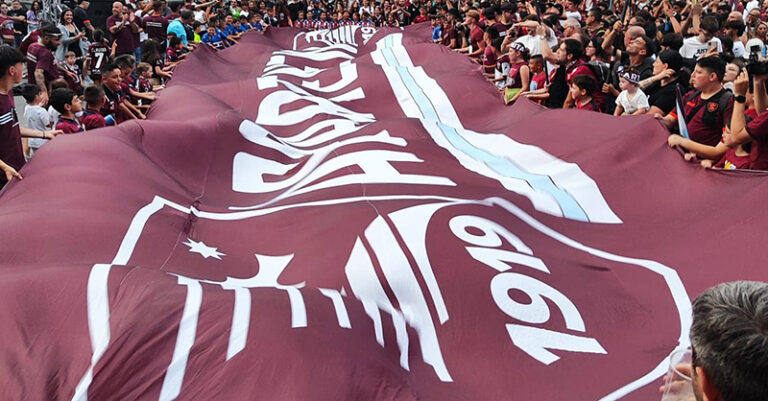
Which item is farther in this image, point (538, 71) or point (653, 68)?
point (538, 71)

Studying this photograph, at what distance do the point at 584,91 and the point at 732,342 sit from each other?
5.54 m

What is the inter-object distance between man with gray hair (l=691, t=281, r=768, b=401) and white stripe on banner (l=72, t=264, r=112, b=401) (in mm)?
2161

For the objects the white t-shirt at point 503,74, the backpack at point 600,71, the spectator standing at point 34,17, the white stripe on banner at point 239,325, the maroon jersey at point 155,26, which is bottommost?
the spectator standing at point 34,17

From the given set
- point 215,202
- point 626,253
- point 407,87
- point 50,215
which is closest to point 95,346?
point 50,215

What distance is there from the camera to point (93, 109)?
19.7 feet

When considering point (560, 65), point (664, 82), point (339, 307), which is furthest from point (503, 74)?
point (339, 307)

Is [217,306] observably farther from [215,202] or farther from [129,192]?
[215,202]

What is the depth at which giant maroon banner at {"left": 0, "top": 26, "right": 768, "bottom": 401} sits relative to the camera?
2680mm

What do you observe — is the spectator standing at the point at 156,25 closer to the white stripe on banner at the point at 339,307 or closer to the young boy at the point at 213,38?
the young boy at the point at 213,38

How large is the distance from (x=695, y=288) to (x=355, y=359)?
1.99 m

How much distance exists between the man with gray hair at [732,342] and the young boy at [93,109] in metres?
5.52

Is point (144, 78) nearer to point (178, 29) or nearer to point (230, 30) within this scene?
point (178, 29)

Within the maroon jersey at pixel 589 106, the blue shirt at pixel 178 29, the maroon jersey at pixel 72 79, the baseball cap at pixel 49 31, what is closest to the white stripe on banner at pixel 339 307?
the maroon jersey at pixel 589 106

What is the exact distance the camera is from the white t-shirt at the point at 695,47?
7781 millimetres
